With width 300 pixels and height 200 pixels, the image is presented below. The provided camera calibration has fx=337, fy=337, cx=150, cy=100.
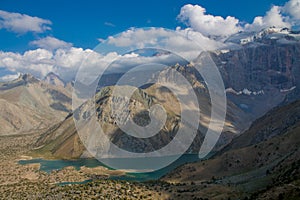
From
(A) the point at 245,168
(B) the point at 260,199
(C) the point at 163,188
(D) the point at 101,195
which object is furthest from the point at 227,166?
(B) the point at 260,199

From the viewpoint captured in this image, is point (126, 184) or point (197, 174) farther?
point (197, 174)

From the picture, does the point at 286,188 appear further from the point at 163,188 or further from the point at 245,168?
the point at 245,168

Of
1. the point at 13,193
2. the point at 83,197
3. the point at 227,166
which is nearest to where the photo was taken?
the point at 83,197

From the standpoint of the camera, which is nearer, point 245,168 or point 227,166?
point 245,168

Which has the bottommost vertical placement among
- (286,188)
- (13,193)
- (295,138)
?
(13,193)

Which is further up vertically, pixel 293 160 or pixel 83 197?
pixel 293 160

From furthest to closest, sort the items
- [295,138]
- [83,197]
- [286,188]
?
[295,138] < [83,197] < [286,188]

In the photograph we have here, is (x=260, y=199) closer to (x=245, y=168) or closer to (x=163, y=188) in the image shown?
(x=163, y=188)

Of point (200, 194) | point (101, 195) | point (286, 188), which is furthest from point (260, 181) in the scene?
point (101, 195)

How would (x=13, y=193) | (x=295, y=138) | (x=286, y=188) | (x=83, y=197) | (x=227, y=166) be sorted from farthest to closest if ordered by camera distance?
(x=227, y=166) < (x=13, y=193) < (x=295, y=138) < (x=83, y=197) < (x=286, y=188)
